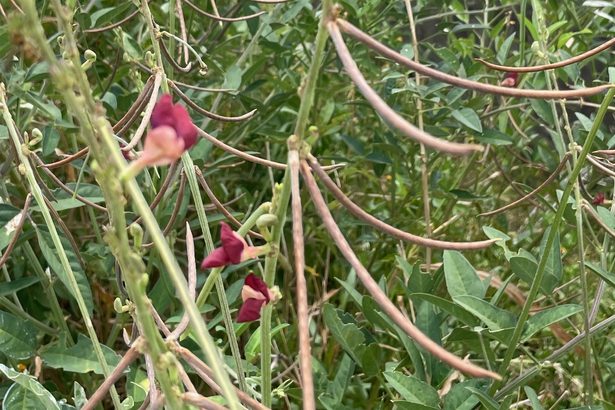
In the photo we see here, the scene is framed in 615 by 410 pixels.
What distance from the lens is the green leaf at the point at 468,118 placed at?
104 cm

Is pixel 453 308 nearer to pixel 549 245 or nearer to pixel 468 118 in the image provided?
pixel 549 245

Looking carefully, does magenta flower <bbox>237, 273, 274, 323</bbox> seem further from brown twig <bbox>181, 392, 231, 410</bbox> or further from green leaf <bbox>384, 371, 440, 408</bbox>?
green leaf <bbox>384, 371, 440, 408</bbox>

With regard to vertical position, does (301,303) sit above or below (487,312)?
above

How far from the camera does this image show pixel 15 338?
0.80 metres

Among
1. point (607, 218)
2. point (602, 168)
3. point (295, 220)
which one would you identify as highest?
point (295, 220)

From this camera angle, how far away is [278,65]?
1.25 m

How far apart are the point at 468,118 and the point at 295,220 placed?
28.7 inches

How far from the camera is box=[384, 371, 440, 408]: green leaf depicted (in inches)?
26.4

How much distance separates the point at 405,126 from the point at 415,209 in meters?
1.16

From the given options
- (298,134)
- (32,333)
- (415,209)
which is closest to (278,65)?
(415,209)

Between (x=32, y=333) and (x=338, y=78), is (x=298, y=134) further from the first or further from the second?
(x=338, y=78)

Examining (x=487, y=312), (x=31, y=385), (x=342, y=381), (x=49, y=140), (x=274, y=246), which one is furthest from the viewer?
(x=49, y=140)

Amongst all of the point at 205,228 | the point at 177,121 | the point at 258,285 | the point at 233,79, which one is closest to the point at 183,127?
the point at 177,121

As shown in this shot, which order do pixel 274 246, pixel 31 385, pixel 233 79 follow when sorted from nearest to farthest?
1. pixel 274 246
2. pixel 31 385
3. pixel 233 79
